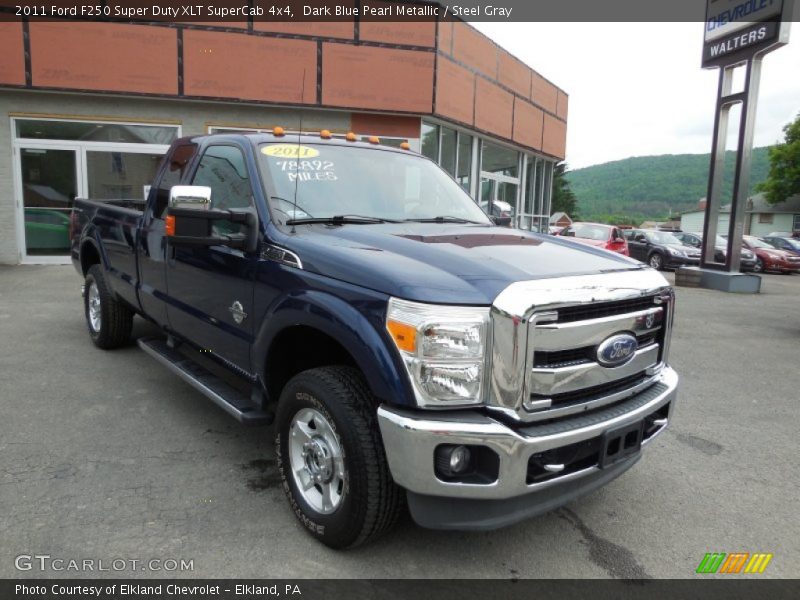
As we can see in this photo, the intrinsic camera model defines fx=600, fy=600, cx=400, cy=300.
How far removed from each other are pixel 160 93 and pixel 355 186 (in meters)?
9.58

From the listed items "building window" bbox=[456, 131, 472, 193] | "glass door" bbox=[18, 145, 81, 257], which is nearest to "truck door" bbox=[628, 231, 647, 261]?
"building window" bbox=[456, 131, 472, 193]

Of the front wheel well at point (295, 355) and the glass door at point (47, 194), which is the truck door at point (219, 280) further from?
the glass door at point (47, 194)

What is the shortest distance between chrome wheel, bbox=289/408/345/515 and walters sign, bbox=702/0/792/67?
13358 mm

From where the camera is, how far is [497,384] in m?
2.33

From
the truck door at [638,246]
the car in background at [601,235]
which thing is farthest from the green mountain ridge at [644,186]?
the car in background at [601,235]

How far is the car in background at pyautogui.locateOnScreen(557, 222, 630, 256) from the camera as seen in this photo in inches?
605

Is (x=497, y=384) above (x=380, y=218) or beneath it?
beneath

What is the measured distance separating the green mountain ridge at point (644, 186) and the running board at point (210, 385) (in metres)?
110

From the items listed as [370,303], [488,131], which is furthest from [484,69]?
[370,303]

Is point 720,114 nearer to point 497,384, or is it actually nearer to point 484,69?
point 484,69

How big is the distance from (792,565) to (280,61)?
1168 cm

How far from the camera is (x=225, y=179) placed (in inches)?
150

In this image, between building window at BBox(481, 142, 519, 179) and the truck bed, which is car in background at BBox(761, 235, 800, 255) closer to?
building window at BBox(481, 142, 519, 179)

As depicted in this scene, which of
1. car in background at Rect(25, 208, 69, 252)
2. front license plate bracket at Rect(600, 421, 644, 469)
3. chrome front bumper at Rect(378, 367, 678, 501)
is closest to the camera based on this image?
chrome front bumper at Rect(378, 367, 678, 501)
